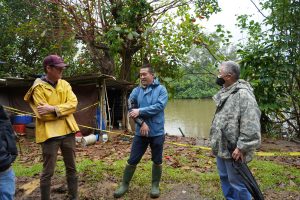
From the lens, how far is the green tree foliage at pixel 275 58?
29.3 ft

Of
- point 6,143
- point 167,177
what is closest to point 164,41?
point 167,177

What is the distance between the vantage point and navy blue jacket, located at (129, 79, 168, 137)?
12.9 ft

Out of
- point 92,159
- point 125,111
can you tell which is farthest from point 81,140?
point 125,111

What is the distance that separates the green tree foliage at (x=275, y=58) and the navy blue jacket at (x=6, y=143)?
805cm

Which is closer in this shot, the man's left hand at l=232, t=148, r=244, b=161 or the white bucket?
the man's left hand at l=232, t=148, r=244, b=161

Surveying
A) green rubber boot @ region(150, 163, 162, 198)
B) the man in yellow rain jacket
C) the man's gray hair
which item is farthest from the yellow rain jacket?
the man's gray hair

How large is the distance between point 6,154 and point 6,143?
0.28 ft

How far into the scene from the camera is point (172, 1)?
1253 centimetres

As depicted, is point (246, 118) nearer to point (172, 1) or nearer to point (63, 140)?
point (63, 140)

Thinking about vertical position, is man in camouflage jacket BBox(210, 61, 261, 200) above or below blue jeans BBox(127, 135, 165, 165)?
above

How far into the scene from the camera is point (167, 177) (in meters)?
5.06

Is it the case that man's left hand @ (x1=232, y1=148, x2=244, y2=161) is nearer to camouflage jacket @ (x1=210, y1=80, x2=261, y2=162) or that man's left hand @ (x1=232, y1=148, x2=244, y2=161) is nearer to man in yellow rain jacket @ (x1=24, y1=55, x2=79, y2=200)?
camouflage jacket @ (x1=210, y1=80, x2=261, y2=162)

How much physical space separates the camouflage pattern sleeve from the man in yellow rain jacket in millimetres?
1971

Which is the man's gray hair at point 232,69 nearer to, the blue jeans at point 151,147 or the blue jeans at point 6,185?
the blue jeans at point 151,147
